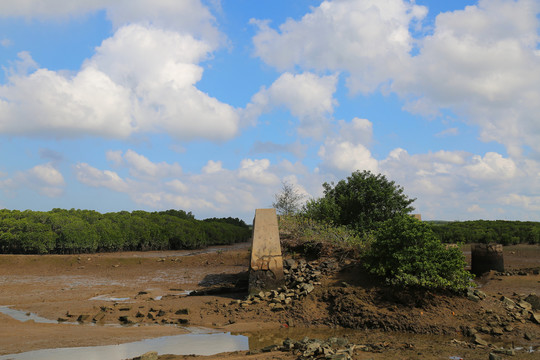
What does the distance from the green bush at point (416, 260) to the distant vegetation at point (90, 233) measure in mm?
18185

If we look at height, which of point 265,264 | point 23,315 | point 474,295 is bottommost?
point 23,315

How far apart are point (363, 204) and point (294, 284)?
21.2ft

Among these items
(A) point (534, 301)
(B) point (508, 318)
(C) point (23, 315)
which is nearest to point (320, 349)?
(B) point (508, 318)

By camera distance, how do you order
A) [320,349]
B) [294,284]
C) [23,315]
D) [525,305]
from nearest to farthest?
1. [320,349]
2. [525,305]
3. [23,315]
4. [294,284]

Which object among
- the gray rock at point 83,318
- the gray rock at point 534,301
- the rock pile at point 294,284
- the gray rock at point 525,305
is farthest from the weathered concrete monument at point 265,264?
the gray rock at point 534,301

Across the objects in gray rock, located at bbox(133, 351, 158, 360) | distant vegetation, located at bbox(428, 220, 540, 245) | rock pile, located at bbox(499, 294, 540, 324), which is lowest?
gray rock, located at bbox(133, 351, 158, 360)

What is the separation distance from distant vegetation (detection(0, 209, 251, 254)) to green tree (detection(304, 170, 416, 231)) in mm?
12963

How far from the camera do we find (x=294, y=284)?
11562mm

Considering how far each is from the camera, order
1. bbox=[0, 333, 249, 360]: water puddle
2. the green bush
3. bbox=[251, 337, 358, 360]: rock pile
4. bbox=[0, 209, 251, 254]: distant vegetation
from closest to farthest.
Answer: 1. bbox=[251, 337, 358, 360]: rock pile
2. bbox=[0, 333, 249, 360]: water puddle
3. the green bush
4. bbox=[0, 209, 251, 254]: distant vegetation

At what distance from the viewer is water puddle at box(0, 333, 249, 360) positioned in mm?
7488

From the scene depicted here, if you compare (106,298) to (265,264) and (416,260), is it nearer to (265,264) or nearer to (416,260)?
(265,264)

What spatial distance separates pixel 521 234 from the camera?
95.3 ft

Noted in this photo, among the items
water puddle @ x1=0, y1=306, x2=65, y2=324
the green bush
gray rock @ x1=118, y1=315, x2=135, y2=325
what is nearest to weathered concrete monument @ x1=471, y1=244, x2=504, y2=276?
the green bush

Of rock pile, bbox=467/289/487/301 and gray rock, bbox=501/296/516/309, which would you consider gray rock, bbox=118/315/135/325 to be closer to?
rock pile, bbox=467/289/487/301
